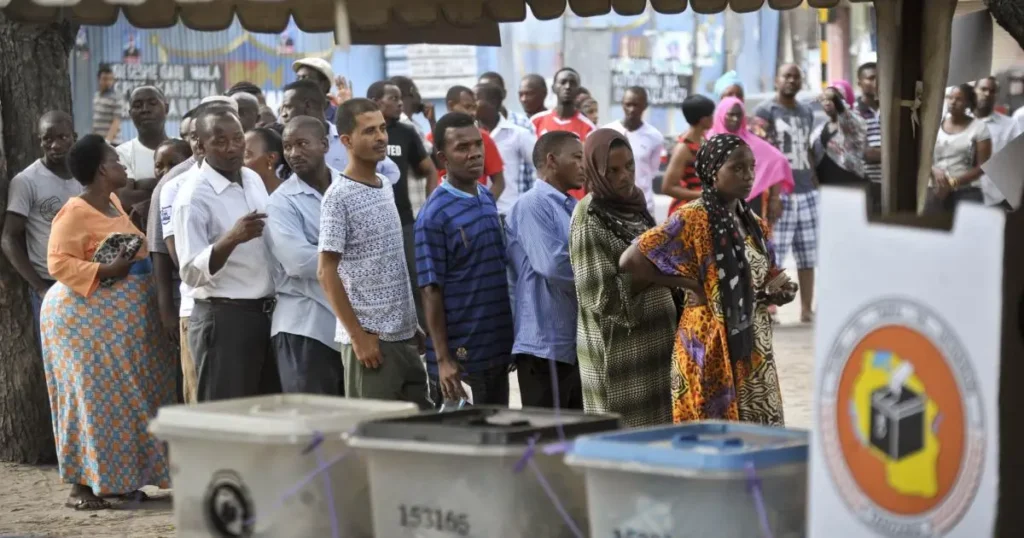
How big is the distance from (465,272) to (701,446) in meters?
2.69

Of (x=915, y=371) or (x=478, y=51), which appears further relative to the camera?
(x=478, y=51)

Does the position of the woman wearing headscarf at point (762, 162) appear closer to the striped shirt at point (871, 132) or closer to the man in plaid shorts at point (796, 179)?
the man in plaid shorts at point (796, 179)

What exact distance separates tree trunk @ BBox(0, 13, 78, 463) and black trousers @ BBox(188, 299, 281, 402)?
2201 millimetres

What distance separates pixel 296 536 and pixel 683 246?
6.86ft

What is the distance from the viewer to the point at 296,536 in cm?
425

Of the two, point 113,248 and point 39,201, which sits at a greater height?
point 39,201

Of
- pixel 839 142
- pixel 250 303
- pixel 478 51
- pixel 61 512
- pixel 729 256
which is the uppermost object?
pixel 478 51

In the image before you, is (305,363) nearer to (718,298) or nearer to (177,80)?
(718,298)

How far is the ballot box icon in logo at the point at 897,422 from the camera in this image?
10.5ft

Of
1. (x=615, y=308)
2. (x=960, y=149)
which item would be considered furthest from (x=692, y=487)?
(x=960, y=149)

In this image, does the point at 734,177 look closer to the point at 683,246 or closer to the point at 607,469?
the point at 683,246

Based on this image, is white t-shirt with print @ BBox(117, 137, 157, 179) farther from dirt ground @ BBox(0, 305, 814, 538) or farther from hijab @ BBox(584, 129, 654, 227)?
hijab @ BBox(584, 129, 654, 227)

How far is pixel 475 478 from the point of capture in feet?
13.0

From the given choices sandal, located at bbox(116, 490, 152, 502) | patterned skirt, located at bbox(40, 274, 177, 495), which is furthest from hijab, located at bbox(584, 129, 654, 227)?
sandal, located at bbox(116, 490, 152, 502)
